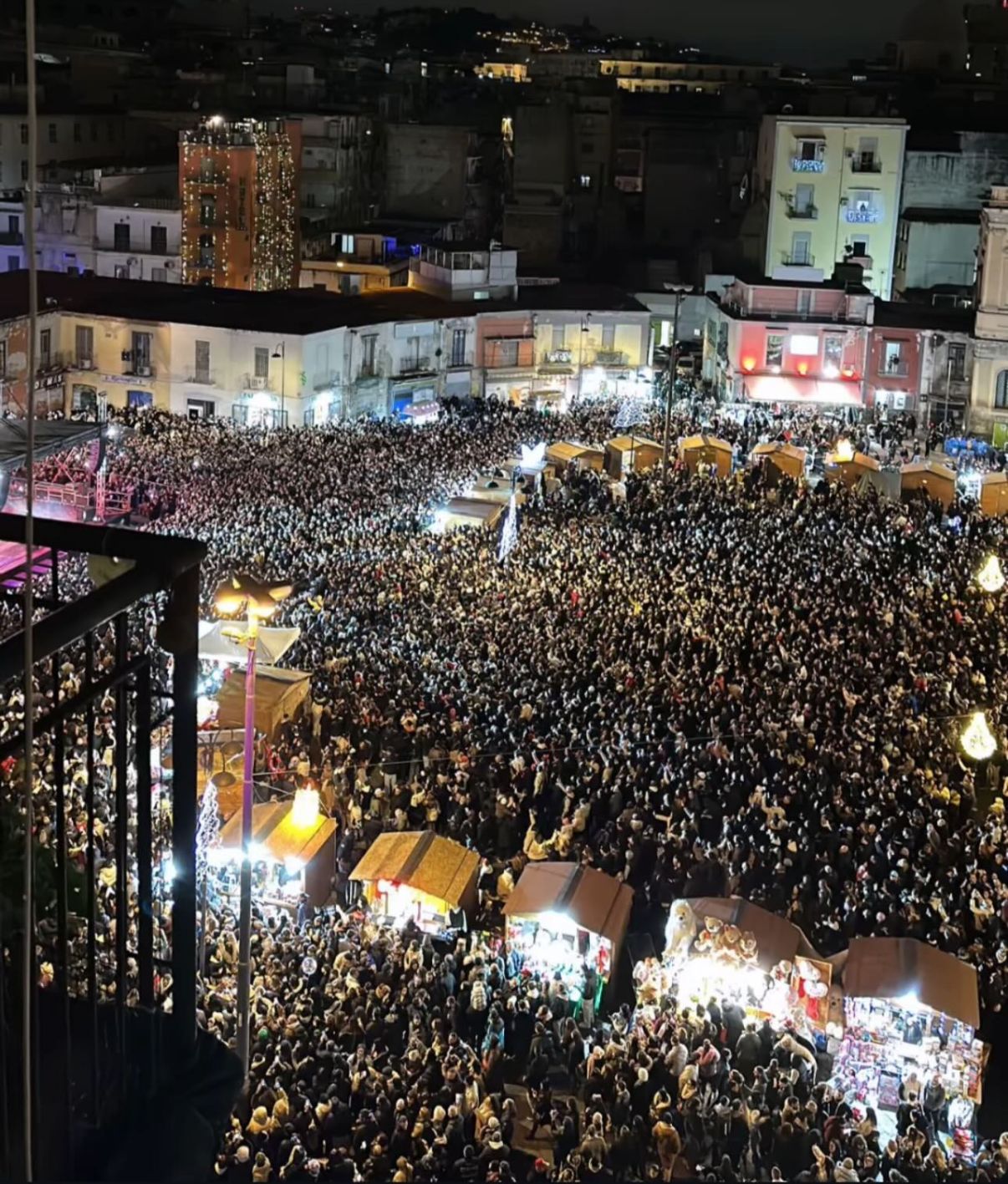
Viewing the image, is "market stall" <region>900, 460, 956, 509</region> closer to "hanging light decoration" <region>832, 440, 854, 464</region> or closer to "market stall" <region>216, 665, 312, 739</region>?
"hanging light decoration" <region>832, 440, 854, 464</region>

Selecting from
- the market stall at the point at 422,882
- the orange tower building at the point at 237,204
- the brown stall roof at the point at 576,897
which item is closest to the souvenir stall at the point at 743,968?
the brown stall roof at the point at 576,897

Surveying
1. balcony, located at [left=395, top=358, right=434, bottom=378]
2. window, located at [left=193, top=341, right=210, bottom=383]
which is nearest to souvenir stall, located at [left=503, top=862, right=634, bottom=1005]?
window, located at [left=193, top=341, right=210, bottom=383]

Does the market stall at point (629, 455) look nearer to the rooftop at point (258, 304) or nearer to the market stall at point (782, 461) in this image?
the market stall at point (782, 461)

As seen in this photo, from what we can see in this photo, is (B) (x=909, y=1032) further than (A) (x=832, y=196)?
No

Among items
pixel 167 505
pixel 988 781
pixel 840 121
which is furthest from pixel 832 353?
pixel 988 781

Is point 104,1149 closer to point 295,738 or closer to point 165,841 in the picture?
point 165,841

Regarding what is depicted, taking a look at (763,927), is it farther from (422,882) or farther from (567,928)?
(422,882)

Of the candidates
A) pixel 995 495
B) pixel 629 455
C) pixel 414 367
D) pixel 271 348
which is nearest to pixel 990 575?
pixel 995 495

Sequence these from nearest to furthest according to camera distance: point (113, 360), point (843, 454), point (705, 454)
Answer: point (843, 454) < point (705, 454) < point (113, 360)
